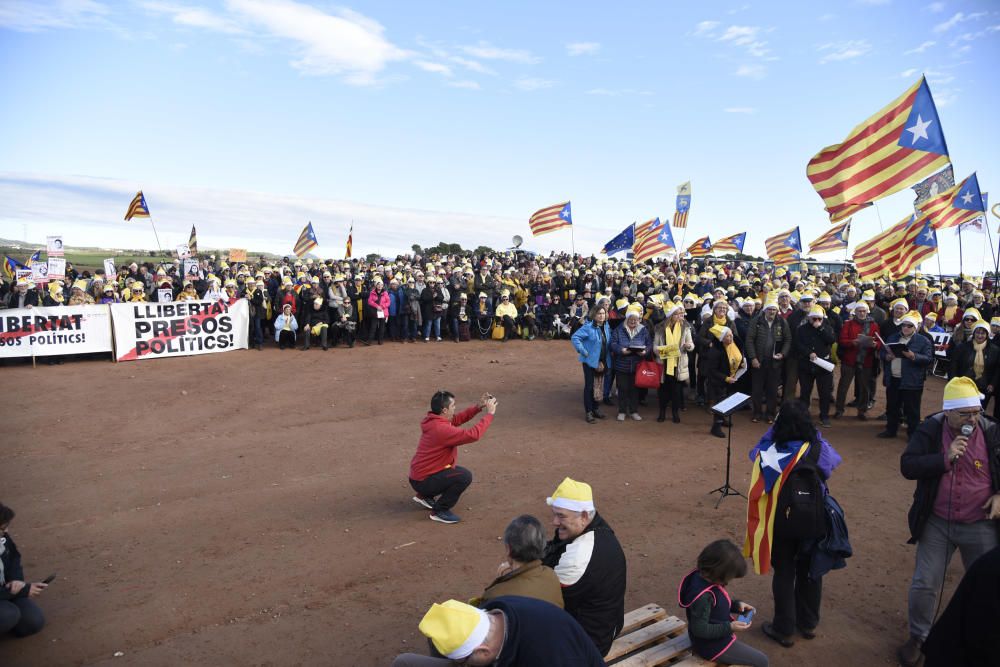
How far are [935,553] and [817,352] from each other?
692cm

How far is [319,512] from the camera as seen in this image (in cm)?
780

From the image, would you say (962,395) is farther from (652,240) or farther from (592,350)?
(652,240)

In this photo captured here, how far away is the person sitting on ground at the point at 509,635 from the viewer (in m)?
2.64

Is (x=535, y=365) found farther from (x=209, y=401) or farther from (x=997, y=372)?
(x=997, y=372)

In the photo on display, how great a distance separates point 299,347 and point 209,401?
5783mm

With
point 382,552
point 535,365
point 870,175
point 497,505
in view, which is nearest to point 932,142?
point 870,175

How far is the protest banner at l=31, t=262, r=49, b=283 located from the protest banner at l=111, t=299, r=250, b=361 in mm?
3335

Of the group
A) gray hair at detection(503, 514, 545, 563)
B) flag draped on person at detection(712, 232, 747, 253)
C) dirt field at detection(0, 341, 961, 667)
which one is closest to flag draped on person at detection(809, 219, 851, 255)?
flag draped on person at detection(712, 232, 747, 253)

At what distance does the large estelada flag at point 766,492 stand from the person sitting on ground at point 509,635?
262cm

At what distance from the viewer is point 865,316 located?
479 inches

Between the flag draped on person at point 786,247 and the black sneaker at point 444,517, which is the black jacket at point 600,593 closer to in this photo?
the black sneaker at point 444,517

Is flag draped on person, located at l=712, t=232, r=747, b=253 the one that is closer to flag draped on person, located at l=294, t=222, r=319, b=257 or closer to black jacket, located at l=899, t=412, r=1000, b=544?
flag draped on person, located at l=294, t=222, r=319, b=257

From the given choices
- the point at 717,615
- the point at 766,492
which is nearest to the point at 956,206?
the point at 766,492

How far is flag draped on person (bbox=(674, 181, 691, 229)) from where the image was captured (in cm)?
2320
